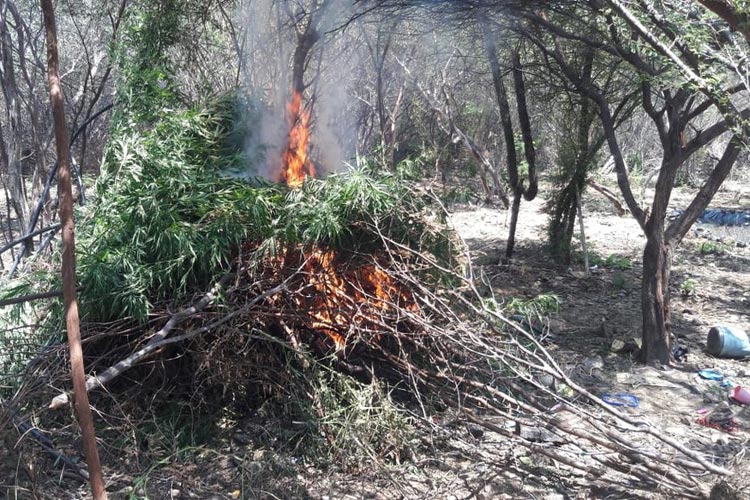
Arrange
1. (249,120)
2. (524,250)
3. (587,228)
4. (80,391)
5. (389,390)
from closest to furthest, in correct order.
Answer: (80,391), (389,390), (249,120), (524,250), (587,228)

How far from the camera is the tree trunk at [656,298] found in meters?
5.38

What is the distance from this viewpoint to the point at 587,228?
11.9 m

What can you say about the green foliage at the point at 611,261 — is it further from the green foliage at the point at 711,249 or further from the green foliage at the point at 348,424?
the green foliage at the point at 348,424

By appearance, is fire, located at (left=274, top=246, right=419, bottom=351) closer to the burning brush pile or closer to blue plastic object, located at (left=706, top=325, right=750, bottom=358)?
the burning brush pile

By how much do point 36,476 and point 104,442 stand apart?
41 cm

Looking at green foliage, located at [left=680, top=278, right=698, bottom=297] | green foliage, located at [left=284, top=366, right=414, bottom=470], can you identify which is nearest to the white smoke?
green foliage, located at [left=284, top=366, right=414, bottom=470]

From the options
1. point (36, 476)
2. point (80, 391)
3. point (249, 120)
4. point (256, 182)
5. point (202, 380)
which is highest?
point (249, 120)

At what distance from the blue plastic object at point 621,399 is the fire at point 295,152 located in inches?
110

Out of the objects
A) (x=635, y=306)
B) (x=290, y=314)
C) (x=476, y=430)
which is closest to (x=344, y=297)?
(x=290, y=314)

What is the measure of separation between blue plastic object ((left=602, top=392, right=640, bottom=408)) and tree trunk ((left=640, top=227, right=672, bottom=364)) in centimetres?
77

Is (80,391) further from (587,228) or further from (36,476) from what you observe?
(587,228)

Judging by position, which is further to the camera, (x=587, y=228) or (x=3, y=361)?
(x=587, y=228)

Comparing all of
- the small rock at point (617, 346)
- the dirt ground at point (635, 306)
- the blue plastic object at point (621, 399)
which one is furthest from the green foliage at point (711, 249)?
the blue plastic object at point (621, 399)

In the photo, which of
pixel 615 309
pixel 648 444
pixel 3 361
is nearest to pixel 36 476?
pixel 3 361
